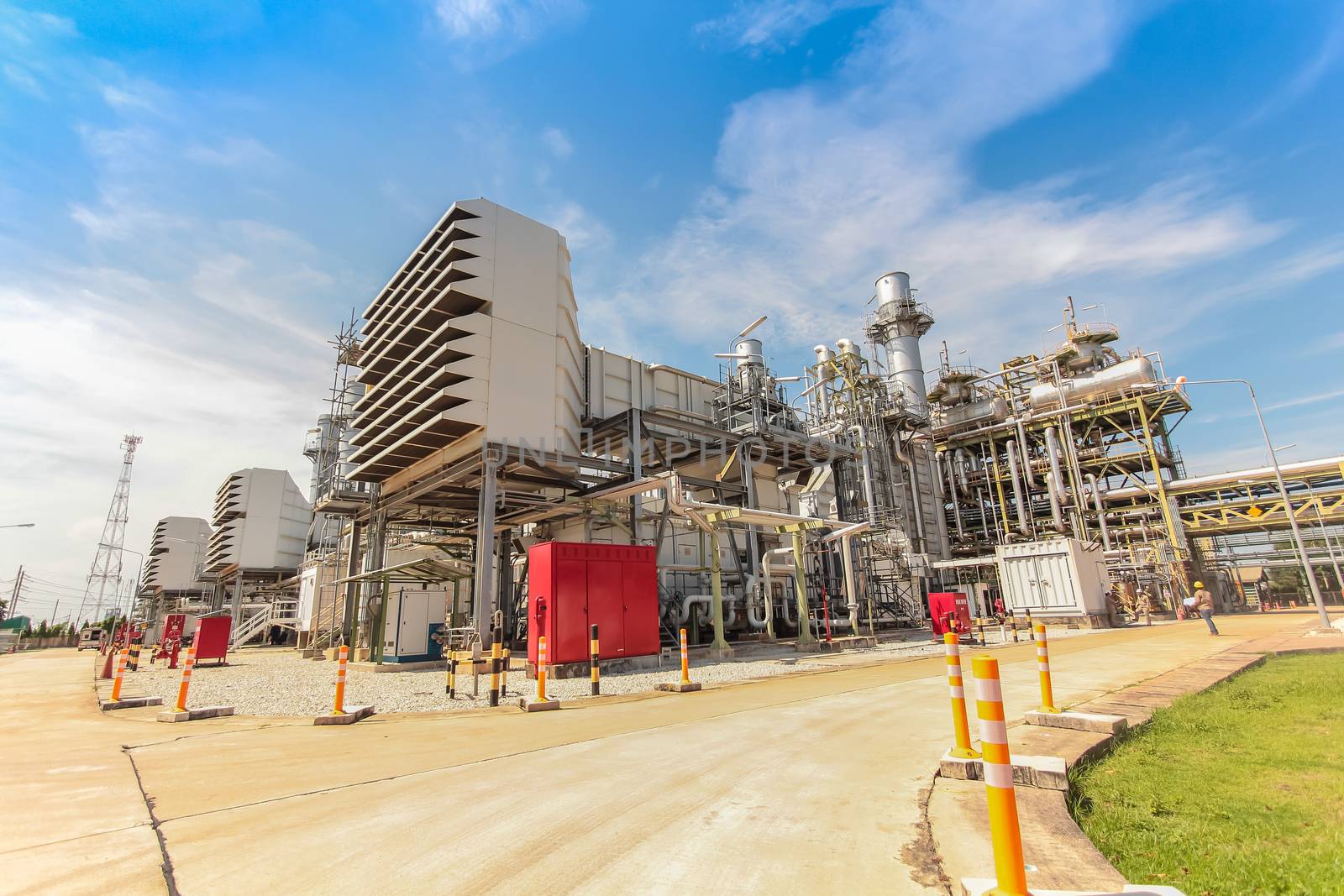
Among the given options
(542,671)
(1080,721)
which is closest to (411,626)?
(542,671)

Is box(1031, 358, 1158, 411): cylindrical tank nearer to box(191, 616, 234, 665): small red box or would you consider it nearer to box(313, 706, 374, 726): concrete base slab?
box(313, 706, 374, 726): concrete base slab

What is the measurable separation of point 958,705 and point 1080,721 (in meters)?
1.78

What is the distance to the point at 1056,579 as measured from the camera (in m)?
26.6

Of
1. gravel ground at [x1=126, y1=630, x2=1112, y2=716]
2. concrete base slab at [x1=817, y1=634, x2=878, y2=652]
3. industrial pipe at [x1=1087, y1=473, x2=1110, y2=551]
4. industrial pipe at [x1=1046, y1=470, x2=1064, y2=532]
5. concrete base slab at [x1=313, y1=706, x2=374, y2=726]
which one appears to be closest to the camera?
concrete base slab at [x1=313, y1=706, x2=374, y2=726]

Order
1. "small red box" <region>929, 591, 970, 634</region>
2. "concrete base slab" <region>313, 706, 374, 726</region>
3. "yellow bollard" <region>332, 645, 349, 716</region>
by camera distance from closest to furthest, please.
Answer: "concrete base slab" <region>313, 706, 374, 726</region> < "yellow bollard" <region>332, 645, 349, 716</region> < "small red box" <region>929, 591, 970, 634</region>

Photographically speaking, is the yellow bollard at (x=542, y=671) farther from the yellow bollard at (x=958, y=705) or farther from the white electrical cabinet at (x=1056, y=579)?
the white electrical cabinet at (x=1056, y=579)

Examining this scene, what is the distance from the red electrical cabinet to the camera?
1419 centimetres

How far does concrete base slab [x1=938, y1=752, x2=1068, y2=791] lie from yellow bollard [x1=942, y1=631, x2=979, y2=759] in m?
0.12

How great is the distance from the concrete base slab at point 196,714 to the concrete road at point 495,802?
15.3 inches

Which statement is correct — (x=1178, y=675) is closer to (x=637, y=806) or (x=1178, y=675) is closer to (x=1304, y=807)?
(x=1304, y=807)

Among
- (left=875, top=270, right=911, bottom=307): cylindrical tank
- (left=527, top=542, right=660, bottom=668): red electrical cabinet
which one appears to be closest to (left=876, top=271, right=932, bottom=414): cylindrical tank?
(left=875, top=270, right=911, bottom=307): cylindrical tank

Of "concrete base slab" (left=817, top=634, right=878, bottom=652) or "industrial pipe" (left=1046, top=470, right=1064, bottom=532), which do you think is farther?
"industrial pipe" (left=1046, top=470, right=1064, bottom=532)

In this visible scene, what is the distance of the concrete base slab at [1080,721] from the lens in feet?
17.8

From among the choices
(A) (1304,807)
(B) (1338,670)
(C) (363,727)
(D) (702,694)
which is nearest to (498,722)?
(C) (363,727)
